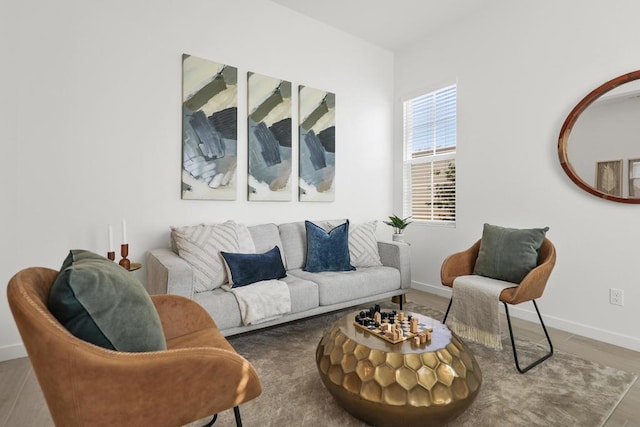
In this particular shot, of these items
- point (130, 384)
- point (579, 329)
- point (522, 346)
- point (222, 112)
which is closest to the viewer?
point (130, 384)

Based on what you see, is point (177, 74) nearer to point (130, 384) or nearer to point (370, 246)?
point (370, 246)

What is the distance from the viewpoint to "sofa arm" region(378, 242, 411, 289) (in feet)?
10.2

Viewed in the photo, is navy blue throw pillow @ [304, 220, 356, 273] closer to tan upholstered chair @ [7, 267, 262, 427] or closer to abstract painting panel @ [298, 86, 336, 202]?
abstract painting panel @ [298, 86, 336, 202]

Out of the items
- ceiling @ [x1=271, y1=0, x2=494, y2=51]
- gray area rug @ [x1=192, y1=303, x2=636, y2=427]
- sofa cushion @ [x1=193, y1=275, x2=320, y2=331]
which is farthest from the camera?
ceiling @ [x1=271, y1=0, x2=494, y2=51]

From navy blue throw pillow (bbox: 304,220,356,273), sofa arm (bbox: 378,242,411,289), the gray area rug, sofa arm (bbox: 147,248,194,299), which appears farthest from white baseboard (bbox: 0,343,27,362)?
sofa arm (bbox: 378,242,411,289)

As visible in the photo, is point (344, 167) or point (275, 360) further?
point (344, 167)

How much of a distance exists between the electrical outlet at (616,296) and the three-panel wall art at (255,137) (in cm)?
247

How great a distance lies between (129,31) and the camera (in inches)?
100

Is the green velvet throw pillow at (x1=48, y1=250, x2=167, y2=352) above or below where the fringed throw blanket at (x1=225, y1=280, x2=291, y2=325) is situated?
above

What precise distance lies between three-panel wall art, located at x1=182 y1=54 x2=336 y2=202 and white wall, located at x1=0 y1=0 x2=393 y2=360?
8cm

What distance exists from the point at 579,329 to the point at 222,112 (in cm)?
341

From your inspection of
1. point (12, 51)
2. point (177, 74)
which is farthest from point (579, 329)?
point (12, 51)

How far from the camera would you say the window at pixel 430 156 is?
12.0 ft

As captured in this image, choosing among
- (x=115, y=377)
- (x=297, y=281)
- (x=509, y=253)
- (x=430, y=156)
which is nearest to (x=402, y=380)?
(x=115, y=377)
